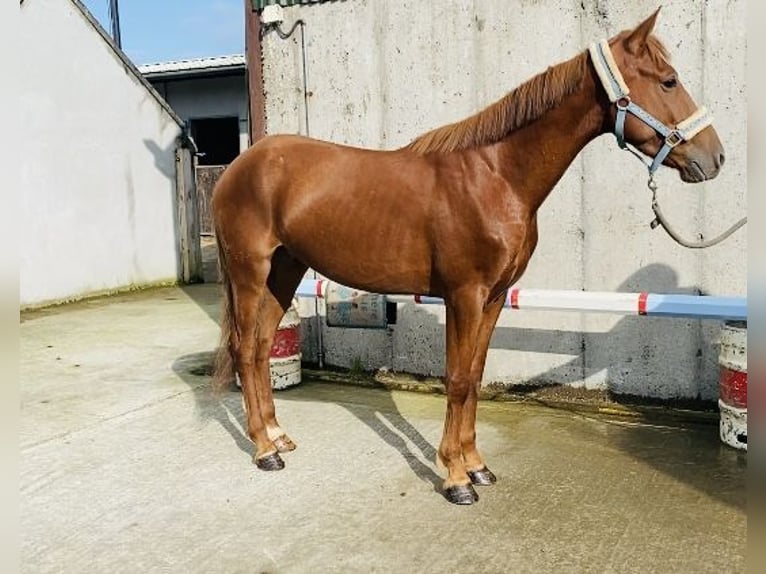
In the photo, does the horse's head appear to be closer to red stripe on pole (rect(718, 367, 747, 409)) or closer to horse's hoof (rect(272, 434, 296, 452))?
red stripe on pole (rect(718, 367, 747, 409))

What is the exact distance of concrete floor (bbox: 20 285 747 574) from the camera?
8.68 ft

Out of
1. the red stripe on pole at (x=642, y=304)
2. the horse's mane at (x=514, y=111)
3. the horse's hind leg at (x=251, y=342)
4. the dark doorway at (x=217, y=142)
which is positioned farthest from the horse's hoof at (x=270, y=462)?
the dark doorway at (x=217, y=142)

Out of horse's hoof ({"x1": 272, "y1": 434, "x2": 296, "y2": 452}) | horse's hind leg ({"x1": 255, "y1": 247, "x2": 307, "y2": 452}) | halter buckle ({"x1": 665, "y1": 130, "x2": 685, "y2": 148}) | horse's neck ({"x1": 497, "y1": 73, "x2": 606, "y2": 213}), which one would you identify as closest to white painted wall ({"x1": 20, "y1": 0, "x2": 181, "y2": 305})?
horse's hind leg ({"x1": 255, "y1": 247, "x2": 307, "y2": 452})

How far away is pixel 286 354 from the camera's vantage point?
195 inches

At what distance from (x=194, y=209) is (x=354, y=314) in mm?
7397

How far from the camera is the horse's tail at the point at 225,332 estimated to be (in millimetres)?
3889

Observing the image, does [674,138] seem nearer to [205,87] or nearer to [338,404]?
[338,404]

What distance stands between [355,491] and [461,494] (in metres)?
0.49

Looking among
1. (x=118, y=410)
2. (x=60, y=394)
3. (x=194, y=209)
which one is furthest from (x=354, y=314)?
(x=194, y=209)

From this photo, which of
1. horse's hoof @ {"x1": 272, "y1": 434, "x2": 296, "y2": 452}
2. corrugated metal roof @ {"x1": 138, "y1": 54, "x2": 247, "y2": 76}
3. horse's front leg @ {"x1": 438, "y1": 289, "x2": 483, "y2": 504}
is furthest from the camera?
corrugated metal roof @ {"x1": 138, "y1": 54, "x2": 247, "y2": 76}

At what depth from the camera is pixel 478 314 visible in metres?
3.07

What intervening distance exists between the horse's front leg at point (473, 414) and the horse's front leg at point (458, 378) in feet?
0.24

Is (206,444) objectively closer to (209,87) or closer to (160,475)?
(160,475)

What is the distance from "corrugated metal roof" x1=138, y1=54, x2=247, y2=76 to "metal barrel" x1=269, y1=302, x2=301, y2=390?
9099 mm
